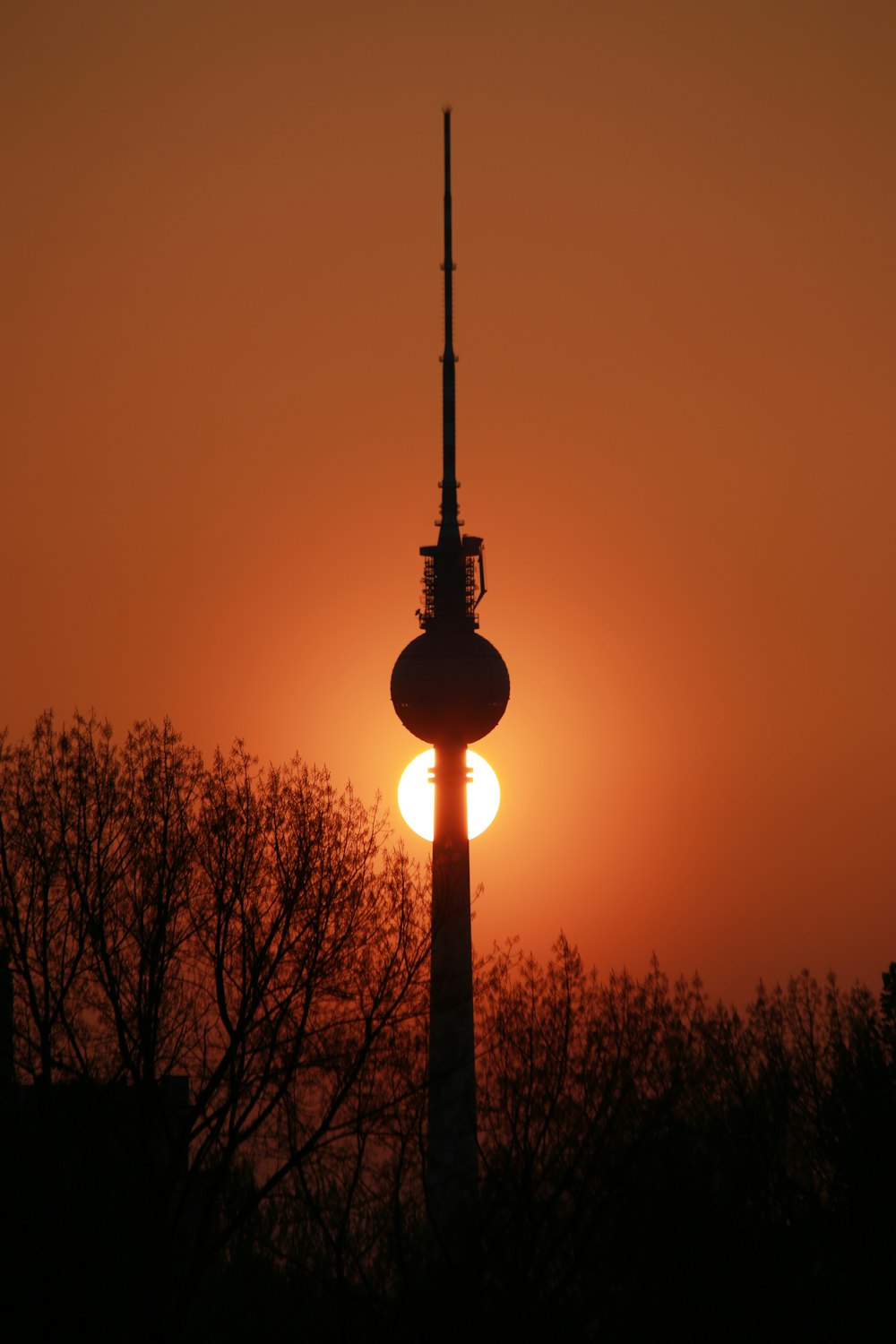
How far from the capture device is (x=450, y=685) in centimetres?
9306

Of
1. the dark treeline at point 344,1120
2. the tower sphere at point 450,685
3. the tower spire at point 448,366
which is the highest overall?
the tower spire at point 448,366

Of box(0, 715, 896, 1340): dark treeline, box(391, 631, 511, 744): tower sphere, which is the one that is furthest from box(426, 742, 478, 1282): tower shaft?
box(391, 631, 511, 744): tower sphere

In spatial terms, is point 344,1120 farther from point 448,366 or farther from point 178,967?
point 448,366

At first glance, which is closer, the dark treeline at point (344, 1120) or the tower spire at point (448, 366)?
the dark treeline at point (344, 1120)

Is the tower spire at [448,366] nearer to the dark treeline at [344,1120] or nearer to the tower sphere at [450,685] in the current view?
the tower sphere at [450,685]

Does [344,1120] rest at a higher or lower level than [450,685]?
lower

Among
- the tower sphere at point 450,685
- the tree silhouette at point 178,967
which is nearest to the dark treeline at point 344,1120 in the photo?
the tree silhouette at point 178,967

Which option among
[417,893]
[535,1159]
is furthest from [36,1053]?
[535,1159]

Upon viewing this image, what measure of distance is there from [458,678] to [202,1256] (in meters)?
67.6

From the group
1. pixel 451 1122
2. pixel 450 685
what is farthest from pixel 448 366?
pixel 451 1122

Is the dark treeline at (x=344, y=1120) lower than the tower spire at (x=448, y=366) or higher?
lower

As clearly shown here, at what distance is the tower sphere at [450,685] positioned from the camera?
9338cm

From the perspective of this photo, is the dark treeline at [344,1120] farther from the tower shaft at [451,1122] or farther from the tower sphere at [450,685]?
the tower sphere at [450,685]

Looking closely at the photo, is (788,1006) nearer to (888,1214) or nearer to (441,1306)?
(888,1214)
